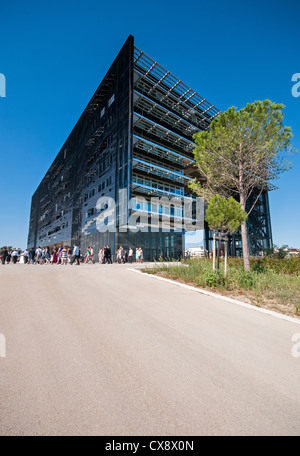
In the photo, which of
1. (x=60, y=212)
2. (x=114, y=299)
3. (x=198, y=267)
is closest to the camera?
(x=114, y=299)

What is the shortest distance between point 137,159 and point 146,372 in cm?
2680

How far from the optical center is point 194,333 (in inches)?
136

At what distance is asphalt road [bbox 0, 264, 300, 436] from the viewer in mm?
1657

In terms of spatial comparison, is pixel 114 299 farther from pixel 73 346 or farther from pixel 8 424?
pixel 8 424

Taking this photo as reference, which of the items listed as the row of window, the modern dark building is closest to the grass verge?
the modern dark building

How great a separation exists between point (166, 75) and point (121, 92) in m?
6.48

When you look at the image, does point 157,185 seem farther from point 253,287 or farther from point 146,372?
point 146,372

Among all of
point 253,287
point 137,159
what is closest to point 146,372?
point 253,287

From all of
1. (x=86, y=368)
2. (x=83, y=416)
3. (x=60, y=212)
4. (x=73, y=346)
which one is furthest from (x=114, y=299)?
(x=60, y=212)

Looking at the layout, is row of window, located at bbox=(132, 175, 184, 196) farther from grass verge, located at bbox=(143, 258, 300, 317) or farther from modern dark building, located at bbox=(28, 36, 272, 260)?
grass verge, located at bbox=(143, 258, 300, 317)

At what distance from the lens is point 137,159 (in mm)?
26906

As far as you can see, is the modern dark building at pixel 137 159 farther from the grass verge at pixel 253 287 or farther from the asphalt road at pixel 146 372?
the asphalt road at pixel 146 372

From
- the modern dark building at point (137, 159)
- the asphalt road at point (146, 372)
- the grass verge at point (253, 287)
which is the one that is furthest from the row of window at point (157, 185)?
the asphalt road at point (146, 372)

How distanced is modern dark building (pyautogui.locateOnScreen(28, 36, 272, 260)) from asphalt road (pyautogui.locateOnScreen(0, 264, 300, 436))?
2145 centimetres
